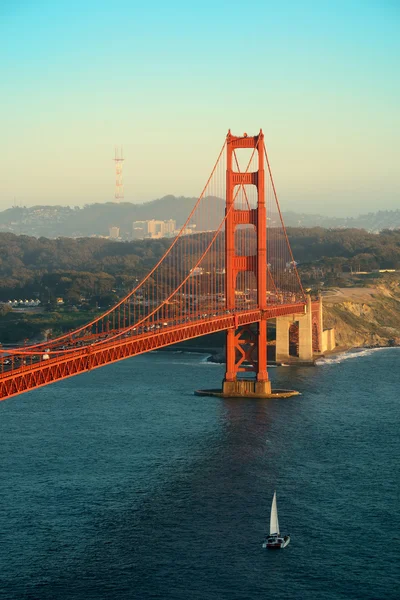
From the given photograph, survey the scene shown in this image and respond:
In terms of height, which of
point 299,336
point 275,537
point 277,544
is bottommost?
point 277,544

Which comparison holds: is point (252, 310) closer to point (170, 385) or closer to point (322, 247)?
point (170, 385)

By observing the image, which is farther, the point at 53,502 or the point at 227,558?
the point at 53,502

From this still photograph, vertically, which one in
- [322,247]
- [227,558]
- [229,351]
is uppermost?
[322,247]

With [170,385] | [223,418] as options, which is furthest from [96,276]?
[223,418]

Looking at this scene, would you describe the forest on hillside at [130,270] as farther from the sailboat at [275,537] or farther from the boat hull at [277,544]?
the boat hull at [277,544]

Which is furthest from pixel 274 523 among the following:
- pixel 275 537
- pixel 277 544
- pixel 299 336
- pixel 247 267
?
pixel 299 336

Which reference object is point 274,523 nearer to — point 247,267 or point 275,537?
point 275,537

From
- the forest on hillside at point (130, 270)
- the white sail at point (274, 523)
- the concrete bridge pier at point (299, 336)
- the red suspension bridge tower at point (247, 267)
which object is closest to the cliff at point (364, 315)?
the concrete bridge pier at point (299, 336)
